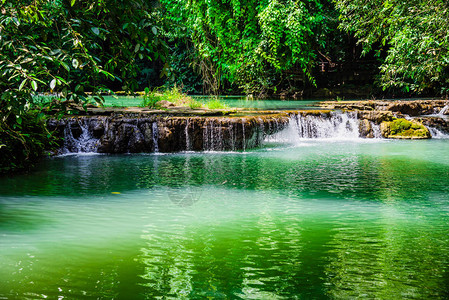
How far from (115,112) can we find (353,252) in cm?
975

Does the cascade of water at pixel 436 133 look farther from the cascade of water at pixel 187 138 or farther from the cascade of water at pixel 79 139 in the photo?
the cascade of water at pixel 79 139

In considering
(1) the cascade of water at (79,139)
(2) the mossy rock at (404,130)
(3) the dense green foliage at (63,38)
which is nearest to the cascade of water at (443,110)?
(2) the mossy rock at (404,130)

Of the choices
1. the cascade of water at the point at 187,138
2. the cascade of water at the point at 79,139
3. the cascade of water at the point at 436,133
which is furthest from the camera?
the cascade of water at the point at 436,133

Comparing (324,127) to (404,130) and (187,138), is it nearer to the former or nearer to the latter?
(404,130)

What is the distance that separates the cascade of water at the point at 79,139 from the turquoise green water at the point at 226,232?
2556 mm

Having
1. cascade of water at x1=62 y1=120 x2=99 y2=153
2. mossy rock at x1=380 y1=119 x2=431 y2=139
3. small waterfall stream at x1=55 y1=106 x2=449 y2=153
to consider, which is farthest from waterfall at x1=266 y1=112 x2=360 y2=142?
cascade of water at x1=62 y1=120 x2=99 y2=153

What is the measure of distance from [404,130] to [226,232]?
11878mm

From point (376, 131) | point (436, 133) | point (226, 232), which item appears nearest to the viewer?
point (226, 232)

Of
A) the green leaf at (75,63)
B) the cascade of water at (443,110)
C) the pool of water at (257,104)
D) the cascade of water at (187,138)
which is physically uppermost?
the pool of water at (257,104)

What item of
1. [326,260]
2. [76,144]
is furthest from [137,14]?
[76,144]

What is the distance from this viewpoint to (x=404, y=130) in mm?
15531

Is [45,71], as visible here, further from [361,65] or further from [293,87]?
[361,65]

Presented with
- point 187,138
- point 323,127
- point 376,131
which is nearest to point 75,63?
point 187,138

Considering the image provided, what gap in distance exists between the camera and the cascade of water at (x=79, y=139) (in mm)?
12242
